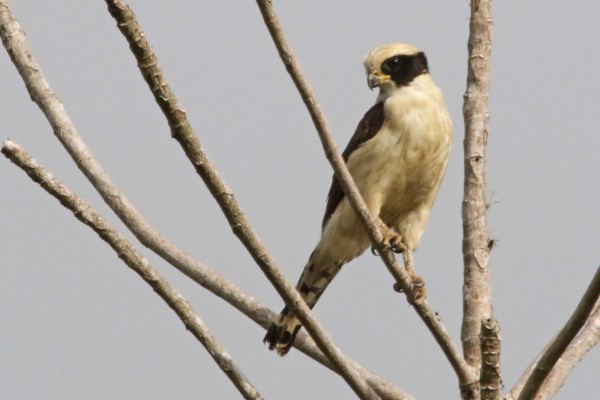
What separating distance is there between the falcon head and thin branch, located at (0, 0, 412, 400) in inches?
85.4

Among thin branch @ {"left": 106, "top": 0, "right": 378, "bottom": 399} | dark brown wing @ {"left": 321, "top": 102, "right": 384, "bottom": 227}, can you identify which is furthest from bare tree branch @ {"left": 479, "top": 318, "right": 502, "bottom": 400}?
dark brown wing @ {"left": 321, "top": 102, "right": 384, "bottom": 227}

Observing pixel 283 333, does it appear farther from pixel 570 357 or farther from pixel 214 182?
pixel 214 182

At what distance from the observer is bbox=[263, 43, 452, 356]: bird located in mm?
6375

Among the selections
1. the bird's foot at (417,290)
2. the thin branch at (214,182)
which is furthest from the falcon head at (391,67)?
the thin branch at (214,182)

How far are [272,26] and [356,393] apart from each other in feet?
5.50

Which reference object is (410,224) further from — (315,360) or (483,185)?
(315,360)

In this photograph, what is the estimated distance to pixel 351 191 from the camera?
13.2 feet

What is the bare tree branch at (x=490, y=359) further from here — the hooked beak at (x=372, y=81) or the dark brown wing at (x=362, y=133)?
the hooked beak at (x=372, y=81)

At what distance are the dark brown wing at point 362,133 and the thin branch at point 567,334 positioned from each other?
8.83ft

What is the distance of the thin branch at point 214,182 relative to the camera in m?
3.25

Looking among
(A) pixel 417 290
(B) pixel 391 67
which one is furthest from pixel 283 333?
(B) pixel 391 67

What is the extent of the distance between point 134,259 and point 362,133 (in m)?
2.92

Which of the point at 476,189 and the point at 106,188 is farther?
the point at 476,189

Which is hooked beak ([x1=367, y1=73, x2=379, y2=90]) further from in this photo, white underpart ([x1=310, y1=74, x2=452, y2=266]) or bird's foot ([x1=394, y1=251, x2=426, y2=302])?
bird's foot ([x1=394, y1=251, x2=426, y2=302])
